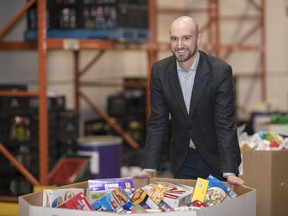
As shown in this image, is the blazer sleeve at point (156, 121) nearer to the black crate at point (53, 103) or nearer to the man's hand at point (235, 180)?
the man's hand at point (235, 180)

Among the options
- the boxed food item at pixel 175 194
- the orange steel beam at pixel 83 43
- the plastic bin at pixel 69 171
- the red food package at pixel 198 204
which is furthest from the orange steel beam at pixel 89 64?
the red food package at pixel 198 204

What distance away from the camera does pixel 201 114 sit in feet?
13.1

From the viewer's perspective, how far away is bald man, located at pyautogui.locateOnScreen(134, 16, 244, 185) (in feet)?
12.7

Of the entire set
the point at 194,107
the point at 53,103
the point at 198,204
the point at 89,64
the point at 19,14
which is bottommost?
the point at 198,204

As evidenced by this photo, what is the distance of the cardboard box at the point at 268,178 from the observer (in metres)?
4.34

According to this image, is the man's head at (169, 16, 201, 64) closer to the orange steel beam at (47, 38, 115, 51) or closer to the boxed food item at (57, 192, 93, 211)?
the boxed food item at (57, 192, 93, 211)

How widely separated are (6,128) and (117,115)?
2829 mm

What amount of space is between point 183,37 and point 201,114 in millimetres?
500

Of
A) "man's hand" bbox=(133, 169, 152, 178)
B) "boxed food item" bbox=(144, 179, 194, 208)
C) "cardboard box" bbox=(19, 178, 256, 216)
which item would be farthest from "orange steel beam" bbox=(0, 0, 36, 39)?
"boxed food item" bbox=(144, 179, 194, 208)

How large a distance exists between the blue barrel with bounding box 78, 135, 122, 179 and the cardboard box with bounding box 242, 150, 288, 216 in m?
2.93

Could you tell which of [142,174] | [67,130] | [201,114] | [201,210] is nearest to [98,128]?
[67,130]

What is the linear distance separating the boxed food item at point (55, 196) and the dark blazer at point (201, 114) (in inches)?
26.9

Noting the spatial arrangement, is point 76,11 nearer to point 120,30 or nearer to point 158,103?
point 120,30

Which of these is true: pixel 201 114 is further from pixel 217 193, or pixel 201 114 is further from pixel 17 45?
pixel 17 45
